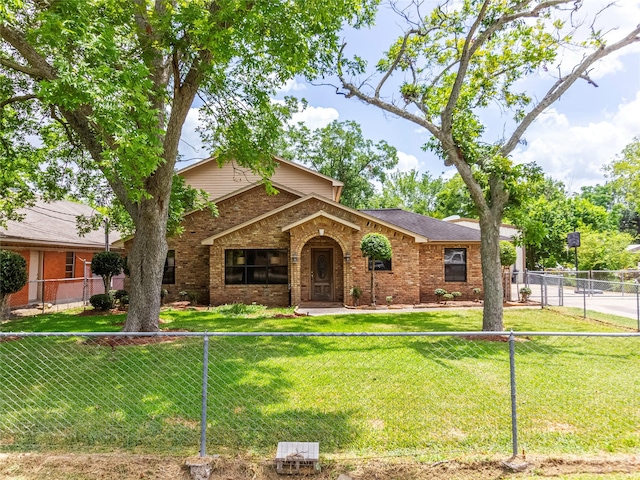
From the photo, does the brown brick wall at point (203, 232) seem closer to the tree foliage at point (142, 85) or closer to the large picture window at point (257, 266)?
the large picture window at point (257, 266)

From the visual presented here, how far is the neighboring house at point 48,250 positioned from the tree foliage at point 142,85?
2438 millimetres

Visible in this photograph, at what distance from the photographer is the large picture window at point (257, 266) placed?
17484 millimetres

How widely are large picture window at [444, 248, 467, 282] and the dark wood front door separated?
18.2 feet

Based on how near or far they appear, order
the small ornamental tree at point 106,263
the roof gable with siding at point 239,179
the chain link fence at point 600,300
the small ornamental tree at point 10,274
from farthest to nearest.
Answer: the roof gable with siding at point 239,179, the small ornamental tree at point 106,263, the chain link fence at point 600,300, the small ornamental tree at point 10,274

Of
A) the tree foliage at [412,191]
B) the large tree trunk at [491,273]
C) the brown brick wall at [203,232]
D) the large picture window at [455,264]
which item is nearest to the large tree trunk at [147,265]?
the brown brick wall at [203,232]

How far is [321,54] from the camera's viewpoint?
36.2ft

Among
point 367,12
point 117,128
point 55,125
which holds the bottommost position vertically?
point 117,128

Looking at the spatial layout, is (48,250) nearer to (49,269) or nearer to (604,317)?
(49,269)

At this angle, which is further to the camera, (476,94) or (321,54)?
(476,94)

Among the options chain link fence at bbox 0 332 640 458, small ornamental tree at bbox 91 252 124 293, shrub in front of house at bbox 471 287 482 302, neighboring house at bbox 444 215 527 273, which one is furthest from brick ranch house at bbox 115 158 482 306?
neighboring house at bbox 444 215 527 273

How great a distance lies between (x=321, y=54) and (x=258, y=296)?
1047cm

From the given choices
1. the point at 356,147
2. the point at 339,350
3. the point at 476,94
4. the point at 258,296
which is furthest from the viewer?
the point at 356,147

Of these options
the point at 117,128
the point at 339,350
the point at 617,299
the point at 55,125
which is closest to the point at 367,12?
the point at 117,128

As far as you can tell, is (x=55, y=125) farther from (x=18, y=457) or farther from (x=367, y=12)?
(x=18, y=457)
